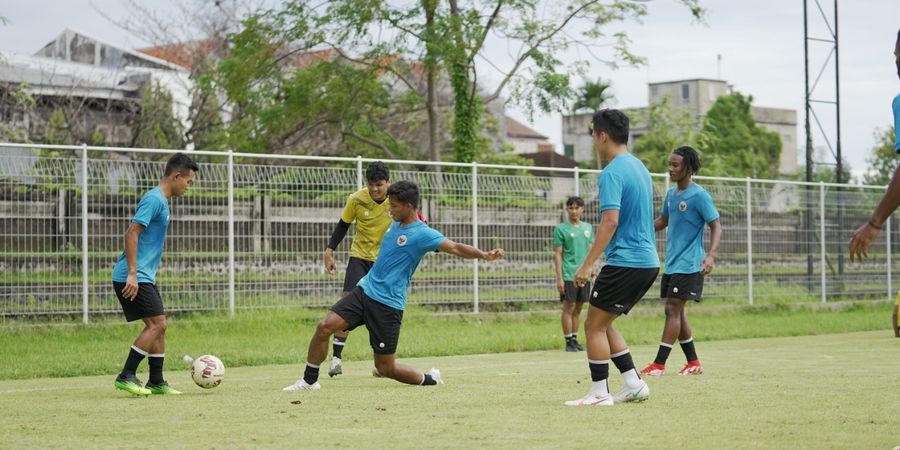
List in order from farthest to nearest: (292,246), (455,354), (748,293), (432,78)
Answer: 1. (432,78)
2. (748,293)
3. (292,246)
4. (455,354)

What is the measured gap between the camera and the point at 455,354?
1591 cm

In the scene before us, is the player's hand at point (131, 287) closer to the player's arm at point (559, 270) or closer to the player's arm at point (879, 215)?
the player's arm at point (879, 215)

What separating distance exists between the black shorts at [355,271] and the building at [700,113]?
87.6 m

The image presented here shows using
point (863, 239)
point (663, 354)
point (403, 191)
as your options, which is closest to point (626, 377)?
point (403, 191)

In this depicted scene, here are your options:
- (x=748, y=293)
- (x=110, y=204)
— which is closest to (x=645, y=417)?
(x=110, y=204)

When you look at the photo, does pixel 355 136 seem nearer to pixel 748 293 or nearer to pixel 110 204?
pixel 748 293

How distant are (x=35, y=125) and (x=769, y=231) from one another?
2226 centimetres

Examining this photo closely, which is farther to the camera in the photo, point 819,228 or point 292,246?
point 819,228

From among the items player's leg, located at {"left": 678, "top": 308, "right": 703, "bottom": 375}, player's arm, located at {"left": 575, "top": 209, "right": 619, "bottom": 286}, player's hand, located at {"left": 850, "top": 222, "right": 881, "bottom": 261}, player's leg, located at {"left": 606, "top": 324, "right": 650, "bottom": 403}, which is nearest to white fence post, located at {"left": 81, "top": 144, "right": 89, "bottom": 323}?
player's leg, located at {"left": 678, "top": 308, "right": 703, "bottom": 375}

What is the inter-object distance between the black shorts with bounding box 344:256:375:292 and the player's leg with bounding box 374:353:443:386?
Answer: 6.95 feet

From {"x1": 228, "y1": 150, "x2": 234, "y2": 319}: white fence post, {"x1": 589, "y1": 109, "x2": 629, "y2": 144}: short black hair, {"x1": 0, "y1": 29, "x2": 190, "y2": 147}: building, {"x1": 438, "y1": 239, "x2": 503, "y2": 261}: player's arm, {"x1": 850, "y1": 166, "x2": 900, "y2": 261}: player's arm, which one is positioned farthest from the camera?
{"x1": 0, "y1": 29, "x2": 190, "y2": 147}: building

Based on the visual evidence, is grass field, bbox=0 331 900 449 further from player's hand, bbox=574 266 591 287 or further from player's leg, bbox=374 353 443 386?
player's hand, bbox=574 266 591 287

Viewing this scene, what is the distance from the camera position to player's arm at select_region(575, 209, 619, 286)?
337 inches

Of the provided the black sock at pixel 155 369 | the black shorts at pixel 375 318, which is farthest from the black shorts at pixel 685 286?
the black sock at pixel 155 369
